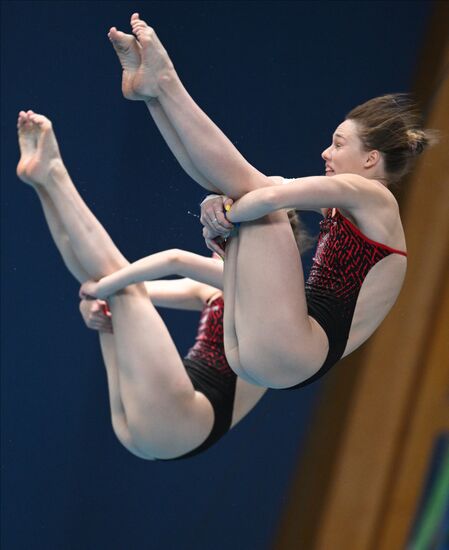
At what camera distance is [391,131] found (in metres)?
2.26

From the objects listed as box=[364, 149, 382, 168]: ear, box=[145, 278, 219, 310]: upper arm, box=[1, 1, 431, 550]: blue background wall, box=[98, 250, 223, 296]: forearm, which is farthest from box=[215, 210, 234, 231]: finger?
box=[1, 1, 431, 550]: blue background wall

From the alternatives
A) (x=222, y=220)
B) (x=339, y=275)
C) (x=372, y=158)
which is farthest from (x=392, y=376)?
(x=222, y=220)

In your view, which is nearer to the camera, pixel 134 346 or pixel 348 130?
pixel 348 130

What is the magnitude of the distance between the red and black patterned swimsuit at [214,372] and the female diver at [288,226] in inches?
27.0

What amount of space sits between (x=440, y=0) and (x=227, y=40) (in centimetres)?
93

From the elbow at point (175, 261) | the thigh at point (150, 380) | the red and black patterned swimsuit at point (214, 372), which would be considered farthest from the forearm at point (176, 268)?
the red and black patterned swimsuit at point (214, 372)

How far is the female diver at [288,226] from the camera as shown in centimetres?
213

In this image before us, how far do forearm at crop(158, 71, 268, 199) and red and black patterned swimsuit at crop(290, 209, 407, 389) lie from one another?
256mm

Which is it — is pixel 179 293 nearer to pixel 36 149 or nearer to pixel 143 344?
pixel 143 344

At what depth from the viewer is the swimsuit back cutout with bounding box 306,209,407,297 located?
2236mm

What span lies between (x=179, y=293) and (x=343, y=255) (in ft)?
3.48

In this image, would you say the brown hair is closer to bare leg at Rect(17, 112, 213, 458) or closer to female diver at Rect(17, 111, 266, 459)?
female diver at Rect(17, 111, 266, 459)

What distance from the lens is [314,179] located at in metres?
2.09

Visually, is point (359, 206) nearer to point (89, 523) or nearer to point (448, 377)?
point (448, 377)
